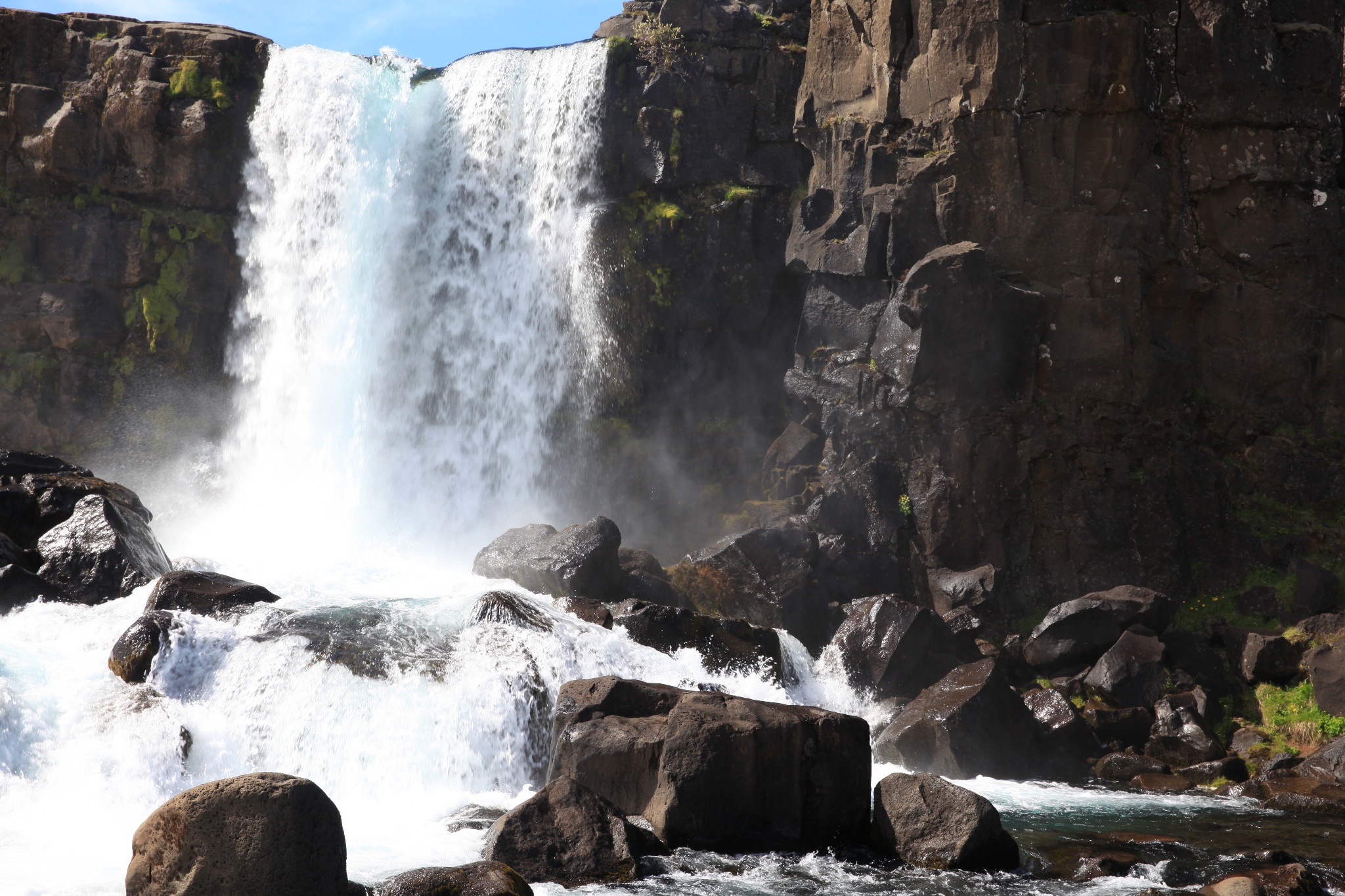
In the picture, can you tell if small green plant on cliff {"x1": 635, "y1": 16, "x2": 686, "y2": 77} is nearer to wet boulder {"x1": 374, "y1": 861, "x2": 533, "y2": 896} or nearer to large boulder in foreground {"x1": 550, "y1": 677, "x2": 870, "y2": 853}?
large boulder in foreground {"x1": 550, "y1": 677, "x2": 870, "y2": 853}

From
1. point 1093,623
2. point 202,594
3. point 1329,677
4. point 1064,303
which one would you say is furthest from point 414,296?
point 1329,677

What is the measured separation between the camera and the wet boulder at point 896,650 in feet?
56.7

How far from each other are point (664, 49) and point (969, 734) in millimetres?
18071

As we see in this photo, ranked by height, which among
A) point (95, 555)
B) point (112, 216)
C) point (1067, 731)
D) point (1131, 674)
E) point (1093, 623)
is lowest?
point (1067, 731)

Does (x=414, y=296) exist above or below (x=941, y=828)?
above

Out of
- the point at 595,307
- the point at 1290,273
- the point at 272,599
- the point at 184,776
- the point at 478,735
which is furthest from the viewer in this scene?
the point at 595,307

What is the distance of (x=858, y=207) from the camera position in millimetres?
22609

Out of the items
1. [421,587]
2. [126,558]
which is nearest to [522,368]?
[421,587]

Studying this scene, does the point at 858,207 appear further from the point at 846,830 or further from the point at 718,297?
the point at 846,830

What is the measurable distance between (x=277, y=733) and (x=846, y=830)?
677 cm

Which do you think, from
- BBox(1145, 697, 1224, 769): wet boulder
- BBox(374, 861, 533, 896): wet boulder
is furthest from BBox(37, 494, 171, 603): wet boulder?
BBox(1145, 697, 1224, 769): wet boulder

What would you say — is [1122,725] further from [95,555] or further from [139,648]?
[95,555]

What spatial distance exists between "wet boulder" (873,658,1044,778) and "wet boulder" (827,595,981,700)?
4.10 ft

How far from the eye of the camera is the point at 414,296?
26.5 meters
